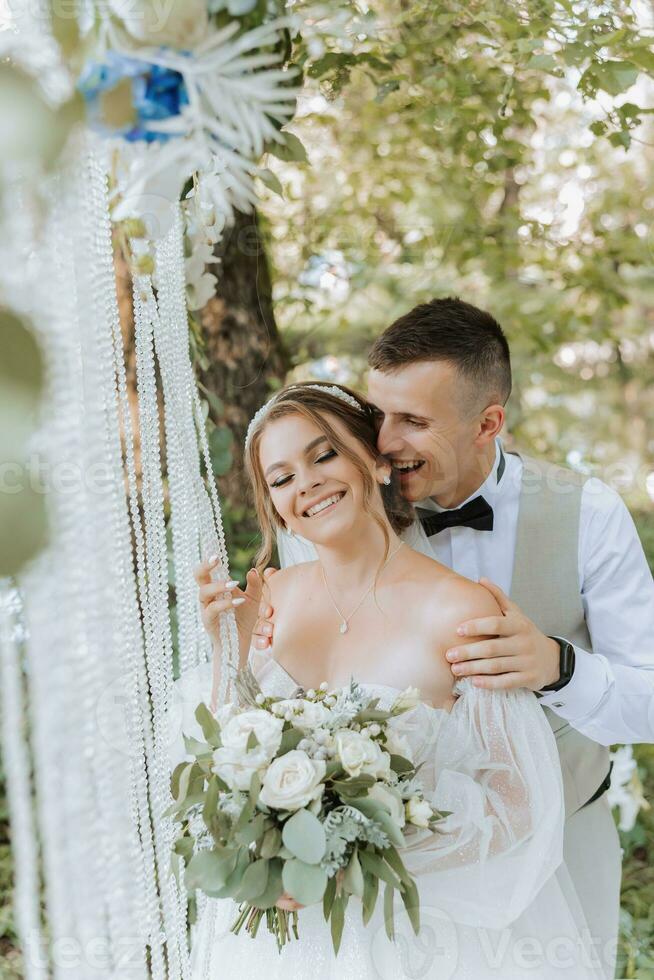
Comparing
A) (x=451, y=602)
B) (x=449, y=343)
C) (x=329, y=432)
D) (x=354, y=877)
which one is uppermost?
(x=449, y=343)

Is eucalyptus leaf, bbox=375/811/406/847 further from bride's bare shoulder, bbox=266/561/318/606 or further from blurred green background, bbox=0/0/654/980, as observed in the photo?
blurred green background, bbox=0/0/654/980

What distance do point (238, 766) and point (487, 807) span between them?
0.52 meters

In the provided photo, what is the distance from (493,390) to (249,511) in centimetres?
167

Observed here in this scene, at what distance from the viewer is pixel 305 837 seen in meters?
1.49

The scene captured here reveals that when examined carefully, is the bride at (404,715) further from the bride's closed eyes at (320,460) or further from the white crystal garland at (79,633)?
the white crystal garland at (79,633)

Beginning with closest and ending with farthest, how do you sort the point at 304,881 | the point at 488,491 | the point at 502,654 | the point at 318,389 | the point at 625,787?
the point at 304,881, the point at 502,654, the point at 318,389, the point at 488,491, the point at 625,787

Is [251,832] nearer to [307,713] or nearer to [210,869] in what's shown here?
[210,869]

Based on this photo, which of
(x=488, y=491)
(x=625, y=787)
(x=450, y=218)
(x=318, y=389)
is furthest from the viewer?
(x=450, y=218)

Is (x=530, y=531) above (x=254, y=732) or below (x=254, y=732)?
above

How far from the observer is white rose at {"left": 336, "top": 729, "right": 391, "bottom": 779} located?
156cm

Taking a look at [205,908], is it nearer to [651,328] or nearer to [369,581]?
[369,581]

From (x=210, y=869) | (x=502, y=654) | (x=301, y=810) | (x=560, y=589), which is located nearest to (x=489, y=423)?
(x=560, y=589)

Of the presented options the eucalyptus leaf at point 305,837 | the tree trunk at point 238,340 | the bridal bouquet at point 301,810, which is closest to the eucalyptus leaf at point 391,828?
the bridal bouquet at point 301,810

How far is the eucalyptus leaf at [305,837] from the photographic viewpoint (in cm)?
148
